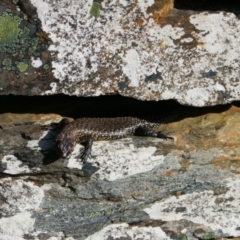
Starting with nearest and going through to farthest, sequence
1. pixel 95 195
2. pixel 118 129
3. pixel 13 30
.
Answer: pixel 13 30, pixel 95 195, pixel 118 129

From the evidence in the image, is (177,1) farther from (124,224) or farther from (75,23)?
(124,224)

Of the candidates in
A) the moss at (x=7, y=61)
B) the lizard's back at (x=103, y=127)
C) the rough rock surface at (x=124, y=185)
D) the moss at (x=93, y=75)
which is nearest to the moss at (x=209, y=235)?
the rough rock surface at (x=124, y=185)

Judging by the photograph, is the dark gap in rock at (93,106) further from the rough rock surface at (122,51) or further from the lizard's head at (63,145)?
the rough rock surface at (122,51)

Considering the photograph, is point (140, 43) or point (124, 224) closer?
point (140, 43)

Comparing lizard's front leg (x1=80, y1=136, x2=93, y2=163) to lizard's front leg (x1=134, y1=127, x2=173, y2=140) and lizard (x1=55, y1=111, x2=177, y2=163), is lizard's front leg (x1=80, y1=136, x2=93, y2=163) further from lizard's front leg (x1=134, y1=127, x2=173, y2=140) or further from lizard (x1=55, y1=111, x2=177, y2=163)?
lizard's front leg (x1=134, y1=127, x2=173, y2=140)

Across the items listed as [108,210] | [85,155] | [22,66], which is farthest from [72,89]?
[108,210]

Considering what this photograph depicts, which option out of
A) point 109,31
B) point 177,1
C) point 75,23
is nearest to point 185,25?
point 177,1
